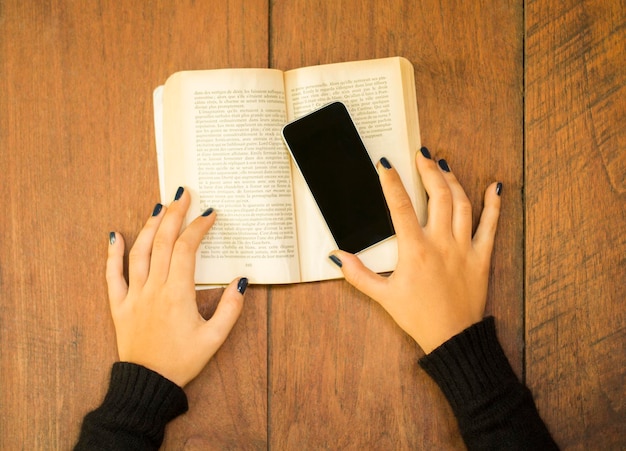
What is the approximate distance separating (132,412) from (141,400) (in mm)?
17

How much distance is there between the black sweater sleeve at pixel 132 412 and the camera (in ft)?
2.14

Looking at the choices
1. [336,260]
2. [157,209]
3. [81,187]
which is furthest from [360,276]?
[81,187]

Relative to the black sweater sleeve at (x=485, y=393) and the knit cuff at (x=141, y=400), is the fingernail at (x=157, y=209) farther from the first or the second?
the black sweater sleeve at (x=485, y=393)

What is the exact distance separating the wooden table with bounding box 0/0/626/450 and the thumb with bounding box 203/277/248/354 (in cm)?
2

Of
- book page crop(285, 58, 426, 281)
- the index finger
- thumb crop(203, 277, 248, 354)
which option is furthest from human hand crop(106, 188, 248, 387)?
the index finger

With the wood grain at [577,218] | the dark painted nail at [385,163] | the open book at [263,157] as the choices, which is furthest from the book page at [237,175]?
the wood grain at [577,218]

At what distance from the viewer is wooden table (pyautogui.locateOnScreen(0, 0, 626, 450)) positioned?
2.31 feet

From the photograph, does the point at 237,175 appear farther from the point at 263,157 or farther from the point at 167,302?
the point at 167,302

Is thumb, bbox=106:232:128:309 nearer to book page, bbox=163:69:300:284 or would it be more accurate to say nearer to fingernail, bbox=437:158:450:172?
book page, bbox=163:69:300:284

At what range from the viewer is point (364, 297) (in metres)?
0.72

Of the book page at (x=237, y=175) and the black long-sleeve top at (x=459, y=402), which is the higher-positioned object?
the book page at (x=237, y=175)

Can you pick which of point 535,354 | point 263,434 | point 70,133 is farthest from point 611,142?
point 70,133

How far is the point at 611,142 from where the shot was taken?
722mm

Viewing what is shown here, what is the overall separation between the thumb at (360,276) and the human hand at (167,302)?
0.13 meters
